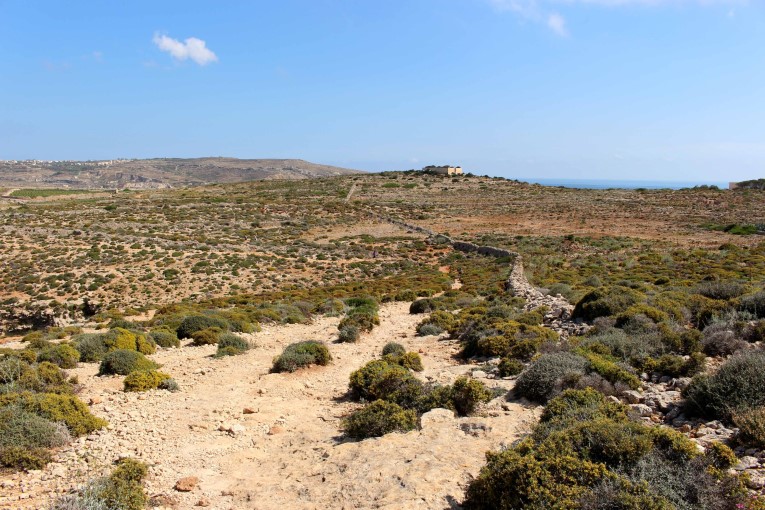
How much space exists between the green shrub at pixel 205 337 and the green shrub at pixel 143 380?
4.34m

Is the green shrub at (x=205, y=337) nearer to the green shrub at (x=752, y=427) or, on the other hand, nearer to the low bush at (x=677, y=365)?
the low bush at (x=677, y=365)

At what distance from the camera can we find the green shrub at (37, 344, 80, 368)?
38.7ft

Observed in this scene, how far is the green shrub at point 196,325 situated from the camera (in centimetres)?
1602

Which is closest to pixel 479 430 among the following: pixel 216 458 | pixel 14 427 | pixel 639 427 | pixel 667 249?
pixel 639 427

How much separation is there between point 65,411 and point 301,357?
5.29m

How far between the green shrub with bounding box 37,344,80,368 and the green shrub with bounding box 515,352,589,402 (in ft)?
36.2

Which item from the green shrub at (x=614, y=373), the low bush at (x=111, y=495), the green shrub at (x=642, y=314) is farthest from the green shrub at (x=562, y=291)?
the low bush at (x=111, y=495)

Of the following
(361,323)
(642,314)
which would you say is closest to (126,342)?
(361,323)

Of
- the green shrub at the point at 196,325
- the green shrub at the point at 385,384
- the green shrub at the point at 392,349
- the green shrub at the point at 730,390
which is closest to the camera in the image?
the green shrub at the point at 730,390

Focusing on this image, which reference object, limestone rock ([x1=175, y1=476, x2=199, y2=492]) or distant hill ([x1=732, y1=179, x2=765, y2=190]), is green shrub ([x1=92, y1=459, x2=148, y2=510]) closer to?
limestone rock ([x1=175, y1=476, x2=199, y2=492])

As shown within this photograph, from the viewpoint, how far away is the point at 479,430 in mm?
7137

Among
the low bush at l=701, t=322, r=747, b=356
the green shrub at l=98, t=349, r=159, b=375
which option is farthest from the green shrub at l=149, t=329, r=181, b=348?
the low bush at l=701, t=322, r=747, b=356

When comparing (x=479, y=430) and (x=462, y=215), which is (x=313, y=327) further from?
(x=462, y=215)

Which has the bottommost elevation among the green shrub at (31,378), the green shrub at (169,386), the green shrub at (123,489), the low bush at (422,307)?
the low bush at (422,307)
